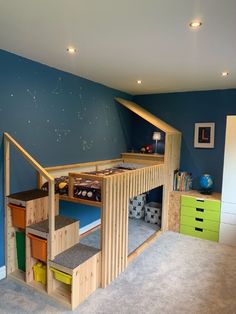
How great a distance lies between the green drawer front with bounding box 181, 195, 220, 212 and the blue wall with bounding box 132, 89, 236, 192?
0.60 m

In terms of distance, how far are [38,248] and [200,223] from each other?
2514mm

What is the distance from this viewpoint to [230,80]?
354cm

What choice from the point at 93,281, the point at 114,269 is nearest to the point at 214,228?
the point at 114,269

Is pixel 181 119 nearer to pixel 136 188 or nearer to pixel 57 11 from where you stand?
pixel 136 188

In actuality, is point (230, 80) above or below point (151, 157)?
above

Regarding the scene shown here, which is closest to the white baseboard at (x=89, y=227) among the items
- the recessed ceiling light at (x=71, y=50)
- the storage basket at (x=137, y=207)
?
the storage basket at (x=137, y=207)

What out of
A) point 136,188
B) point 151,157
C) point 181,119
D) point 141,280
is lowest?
point 141,280

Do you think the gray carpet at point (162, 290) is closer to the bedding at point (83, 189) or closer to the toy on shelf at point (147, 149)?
the bedding at point (83, 189)

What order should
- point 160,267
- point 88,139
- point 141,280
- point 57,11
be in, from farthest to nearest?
point 88,139 → point 160,267 → point 141,280 → point 57,11

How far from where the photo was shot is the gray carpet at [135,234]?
3501 millimetres

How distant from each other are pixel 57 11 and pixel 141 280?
2.60 metres

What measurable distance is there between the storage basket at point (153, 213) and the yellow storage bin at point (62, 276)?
234 centimetres

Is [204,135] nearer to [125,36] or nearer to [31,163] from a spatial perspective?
[125,36]

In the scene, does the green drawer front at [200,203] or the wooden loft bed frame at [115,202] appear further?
the green drawer front at [200,203]
